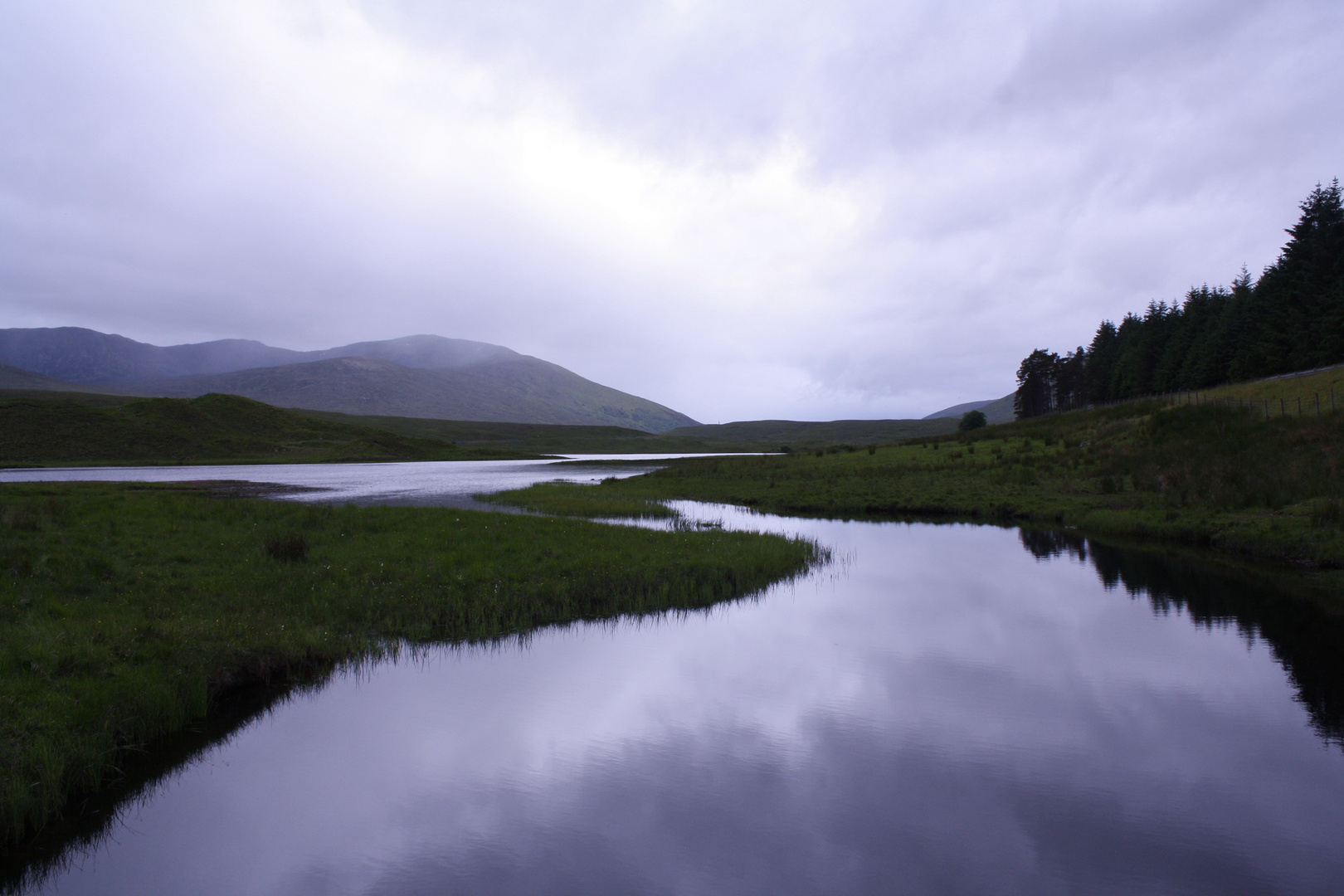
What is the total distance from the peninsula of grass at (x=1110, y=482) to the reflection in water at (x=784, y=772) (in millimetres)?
9263

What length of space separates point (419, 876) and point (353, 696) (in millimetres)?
5369

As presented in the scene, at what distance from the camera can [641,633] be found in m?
16.4

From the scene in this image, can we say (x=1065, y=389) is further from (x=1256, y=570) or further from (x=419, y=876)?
(x=419, y=876)

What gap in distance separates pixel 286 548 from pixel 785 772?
51.9ft

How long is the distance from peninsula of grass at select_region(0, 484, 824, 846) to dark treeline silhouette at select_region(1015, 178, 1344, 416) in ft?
208

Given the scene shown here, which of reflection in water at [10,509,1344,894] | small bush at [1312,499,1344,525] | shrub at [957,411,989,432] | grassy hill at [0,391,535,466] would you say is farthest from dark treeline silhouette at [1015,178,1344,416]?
grassy hill at [0,391,535,466]

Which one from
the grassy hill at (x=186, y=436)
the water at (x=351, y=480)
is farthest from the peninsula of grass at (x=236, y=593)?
the grassy hill at (x=186, y=436)

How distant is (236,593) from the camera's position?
15273 millimetres

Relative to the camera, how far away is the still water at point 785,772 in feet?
25.0

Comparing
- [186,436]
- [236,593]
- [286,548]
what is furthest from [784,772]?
[186,436]

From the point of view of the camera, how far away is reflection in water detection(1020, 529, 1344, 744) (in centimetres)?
1240

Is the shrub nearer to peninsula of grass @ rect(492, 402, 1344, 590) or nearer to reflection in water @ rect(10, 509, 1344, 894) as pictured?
peninsula of grass @ rect(492, 402, 1344, 590)

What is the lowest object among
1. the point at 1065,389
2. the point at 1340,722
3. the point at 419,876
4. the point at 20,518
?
the point at 419,876

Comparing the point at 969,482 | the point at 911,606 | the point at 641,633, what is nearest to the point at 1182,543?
the point at 911,606
